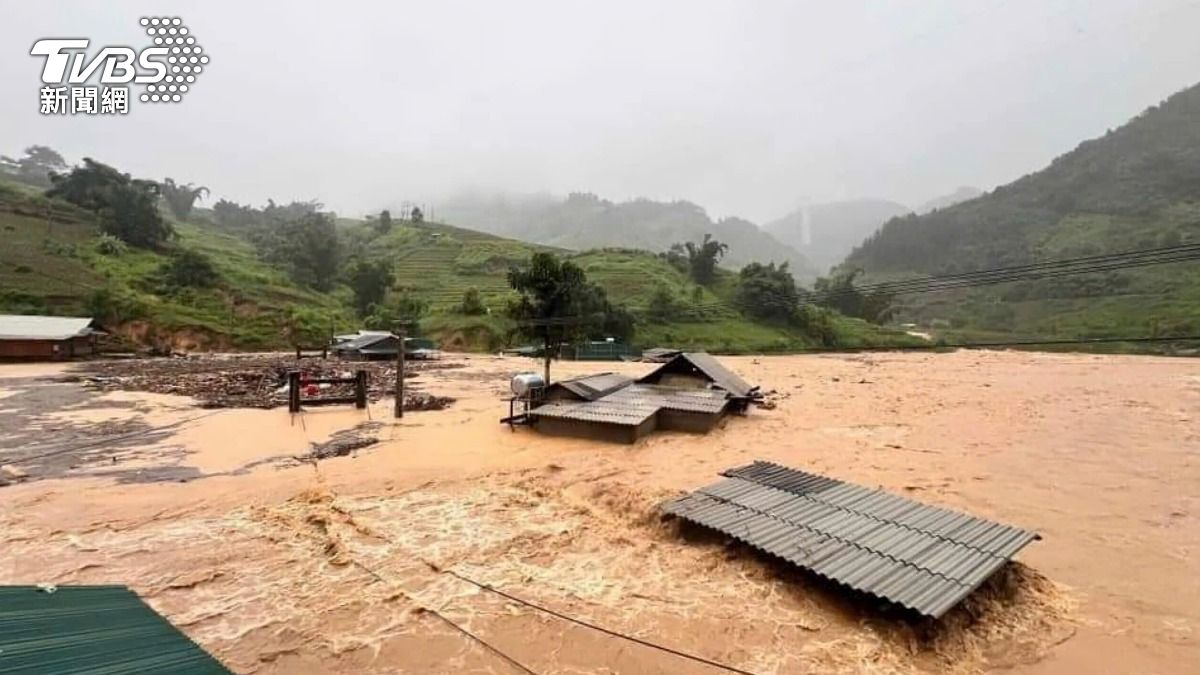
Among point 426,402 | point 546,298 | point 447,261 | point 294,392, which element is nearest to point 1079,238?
point 447,261

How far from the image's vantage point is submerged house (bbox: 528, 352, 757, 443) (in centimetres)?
1698

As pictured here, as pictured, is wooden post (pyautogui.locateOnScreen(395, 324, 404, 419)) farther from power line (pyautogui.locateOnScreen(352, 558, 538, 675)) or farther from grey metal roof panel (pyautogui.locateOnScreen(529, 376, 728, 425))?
power line (pyautogui.locateOnScreen(352, 558, 538, 675))

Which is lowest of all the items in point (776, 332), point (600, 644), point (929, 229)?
point (600, 644)

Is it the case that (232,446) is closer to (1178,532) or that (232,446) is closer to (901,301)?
(1178,532)

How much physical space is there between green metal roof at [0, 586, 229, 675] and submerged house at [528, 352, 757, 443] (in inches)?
502

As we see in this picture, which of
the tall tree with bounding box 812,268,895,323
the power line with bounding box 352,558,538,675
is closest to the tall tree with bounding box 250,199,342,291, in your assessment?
the tall tree with bounding box 812,268,895,323

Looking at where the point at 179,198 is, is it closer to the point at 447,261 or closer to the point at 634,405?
the point at 447,261

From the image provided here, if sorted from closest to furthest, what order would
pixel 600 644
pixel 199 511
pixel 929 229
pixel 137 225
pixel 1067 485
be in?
pixel 600 644
pixel 199 511
pixel 1067 485
pixel 137 225
pixel 929 229

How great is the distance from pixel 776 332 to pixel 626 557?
56.1 metres

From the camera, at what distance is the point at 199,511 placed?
10.9m

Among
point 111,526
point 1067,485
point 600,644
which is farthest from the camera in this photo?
point 1067,485

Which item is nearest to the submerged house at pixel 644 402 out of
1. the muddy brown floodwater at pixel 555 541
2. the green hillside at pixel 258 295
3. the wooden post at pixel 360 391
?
the muddy brown floodwater at pixel 555 541

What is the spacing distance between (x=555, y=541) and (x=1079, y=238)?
112 m

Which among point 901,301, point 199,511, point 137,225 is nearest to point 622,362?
point 199,511
